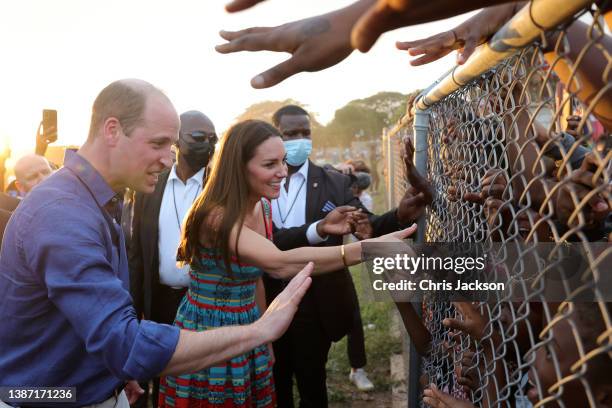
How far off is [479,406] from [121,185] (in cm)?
164

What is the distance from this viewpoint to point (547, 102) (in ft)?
3.31

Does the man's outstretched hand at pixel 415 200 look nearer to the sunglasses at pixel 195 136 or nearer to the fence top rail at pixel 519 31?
the fence top rail at pixel 519 31

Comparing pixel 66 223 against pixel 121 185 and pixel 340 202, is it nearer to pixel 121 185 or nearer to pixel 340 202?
pixel 121 185

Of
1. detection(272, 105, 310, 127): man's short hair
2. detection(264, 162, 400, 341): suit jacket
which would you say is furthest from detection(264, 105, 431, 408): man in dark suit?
detection(272, 105, 310, 127): man's short hair

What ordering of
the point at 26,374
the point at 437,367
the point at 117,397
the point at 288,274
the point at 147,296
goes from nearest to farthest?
the point at 26,374
the point at 117,397
the point at 437,367
the point at 288,274
the point at 147,296

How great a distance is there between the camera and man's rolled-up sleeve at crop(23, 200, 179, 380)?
1564 mm

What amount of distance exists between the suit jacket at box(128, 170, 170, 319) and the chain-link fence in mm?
1995

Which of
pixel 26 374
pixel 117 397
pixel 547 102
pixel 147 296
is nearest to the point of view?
pixel 547 102

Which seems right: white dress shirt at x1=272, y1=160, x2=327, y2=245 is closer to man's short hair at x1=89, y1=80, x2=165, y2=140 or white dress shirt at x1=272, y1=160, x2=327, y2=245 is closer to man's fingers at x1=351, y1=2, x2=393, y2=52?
man's short hair at x1=89, y1=80, x2=165, y2=140

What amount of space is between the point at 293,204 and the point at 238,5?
288 centimetres

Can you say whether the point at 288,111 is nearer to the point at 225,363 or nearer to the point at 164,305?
the point at 164,305

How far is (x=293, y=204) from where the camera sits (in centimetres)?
372

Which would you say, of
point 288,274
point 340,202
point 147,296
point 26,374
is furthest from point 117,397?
point 340,202

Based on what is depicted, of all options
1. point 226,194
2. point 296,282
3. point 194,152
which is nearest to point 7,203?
point 194,152
